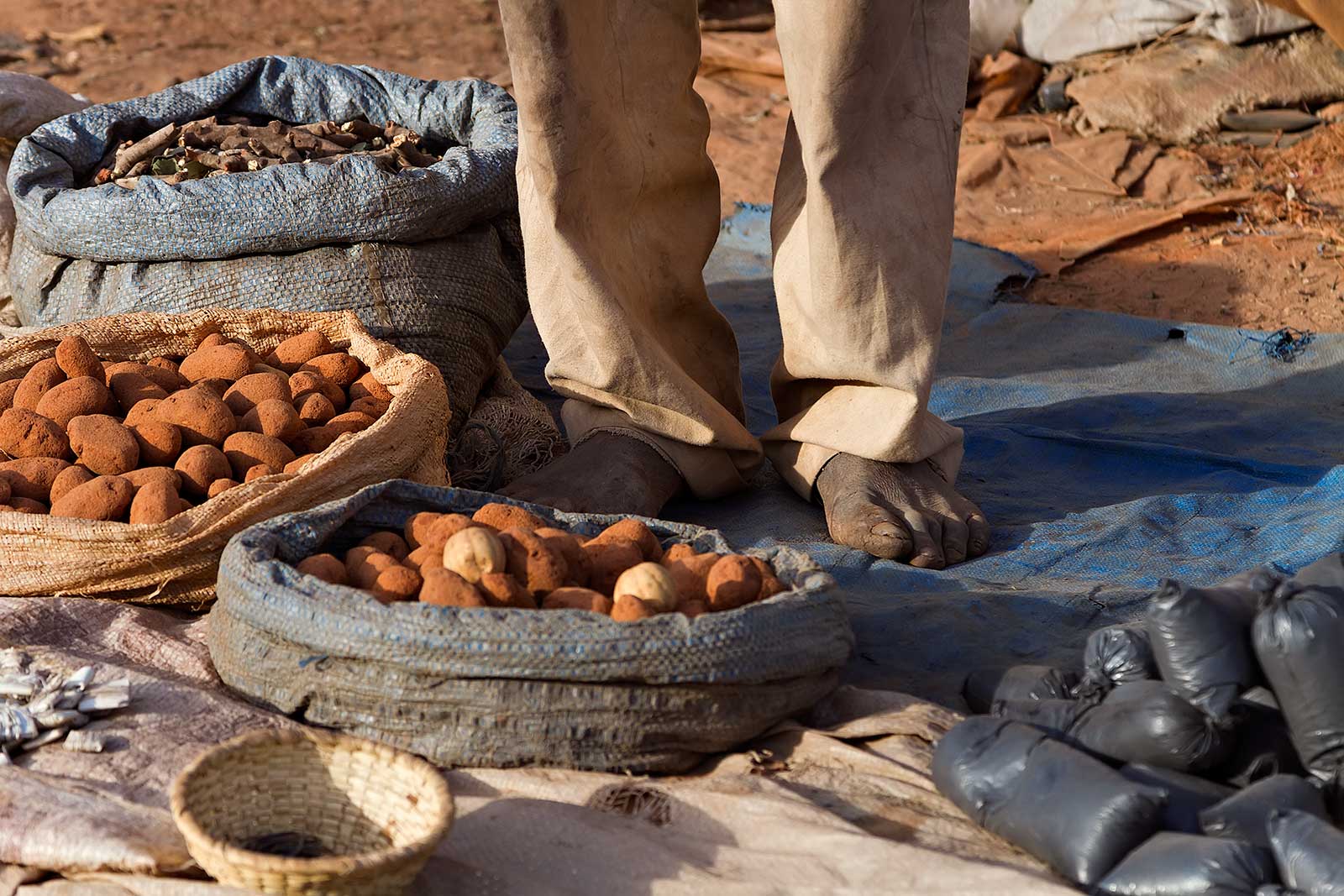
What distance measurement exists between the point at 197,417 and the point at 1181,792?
1.75 meters

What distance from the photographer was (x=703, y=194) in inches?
121

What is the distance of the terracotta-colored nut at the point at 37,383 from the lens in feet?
8.66

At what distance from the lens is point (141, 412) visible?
8.53 feet

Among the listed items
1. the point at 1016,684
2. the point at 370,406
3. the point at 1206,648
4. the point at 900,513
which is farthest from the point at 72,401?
the point at 1206,648

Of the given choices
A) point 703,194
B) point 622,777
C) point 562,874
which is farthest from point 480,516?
point 703,194

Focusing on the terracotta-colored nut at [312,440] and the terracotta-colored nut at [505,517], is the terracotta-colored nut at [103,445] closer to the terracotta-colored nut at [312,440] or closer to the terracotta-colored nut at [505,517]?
the terracotta-colored nut at [312,440]

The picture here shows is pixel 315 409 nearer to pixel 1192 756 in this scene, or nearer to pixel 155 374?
pixel 155 374

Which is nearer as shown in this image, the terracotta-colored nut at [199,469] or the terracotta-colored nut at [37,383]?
the terracotta-colored nut at [199,469]

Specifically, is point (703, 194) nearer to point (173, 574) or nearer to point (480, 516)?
point (480, 516)

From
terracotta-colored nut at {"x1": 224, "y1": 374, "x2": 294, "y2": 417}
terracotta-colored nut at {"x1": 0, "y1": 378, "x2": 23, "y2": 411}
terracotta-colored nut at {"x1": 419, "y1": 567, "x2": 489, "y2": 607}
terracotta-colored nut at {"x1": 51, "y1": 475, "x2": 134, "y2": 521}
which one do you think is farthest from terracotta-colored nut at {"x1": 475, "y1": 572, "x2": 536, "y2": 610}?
terracotta-colored nut at {"x1": 0, "y1": 378, "x2": 23, "y2": 411}

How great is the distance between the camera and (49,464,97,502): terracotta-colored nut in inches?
95.2

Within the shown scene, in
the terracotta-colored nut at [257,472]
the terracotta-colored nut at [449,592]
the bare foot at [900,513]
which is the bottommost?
the bare foot at [900,513]

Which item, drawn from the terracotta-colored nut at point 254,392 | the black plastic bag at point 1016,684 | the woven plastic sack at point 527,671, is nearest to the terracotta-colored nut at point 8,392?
the terracotta-colored nut at point 254,392

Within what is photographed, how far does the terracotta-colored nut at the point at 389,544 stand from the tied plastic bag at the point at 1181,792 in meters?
1.09
